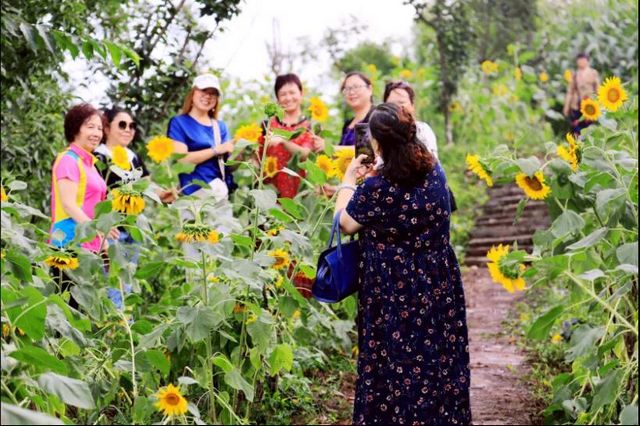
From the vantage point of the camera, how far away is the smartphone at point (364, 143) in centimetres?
334

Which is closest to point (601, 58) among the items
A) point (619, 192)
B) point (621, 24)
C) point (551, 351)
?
point (621, 24)

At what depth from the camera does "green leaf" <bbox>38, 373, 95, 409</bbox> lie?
215 centimetres

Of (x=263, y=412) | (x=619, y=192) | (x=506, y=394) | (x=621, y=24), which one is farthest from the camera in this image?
(x=621, y=24)

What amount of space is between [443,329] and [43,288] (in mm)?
1205

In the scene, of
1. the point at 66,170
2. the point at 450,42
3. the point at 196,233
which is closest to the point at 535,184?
the point at 196,233

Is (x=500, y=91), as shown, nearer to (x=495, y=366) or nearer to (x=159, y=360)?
(x=495, y=366)

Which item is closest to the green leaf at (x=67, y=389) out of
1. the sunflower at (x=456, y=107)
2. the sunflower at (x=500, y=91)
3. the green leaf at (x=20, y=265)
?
the green leaf at (x=20, y=265)

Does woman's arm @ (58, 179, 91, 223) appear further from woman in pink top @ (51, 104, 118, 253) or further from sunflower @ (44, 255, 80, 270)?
sunflower @ (44, 255, 80, 270)

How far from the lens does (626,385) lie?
316 cm

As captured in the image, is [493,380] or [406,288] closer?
[406,288]

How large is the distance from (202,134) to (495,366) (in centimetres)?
170

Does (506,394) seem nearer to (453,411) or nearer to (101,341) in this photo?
(453,411)

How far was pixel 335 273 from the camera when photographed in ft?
10.8

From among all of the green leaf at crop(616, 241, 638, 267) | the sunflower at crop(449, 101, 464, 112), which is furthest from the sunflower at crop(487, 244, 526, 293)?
the sunflower at crop(449, 101, 464, 112)
